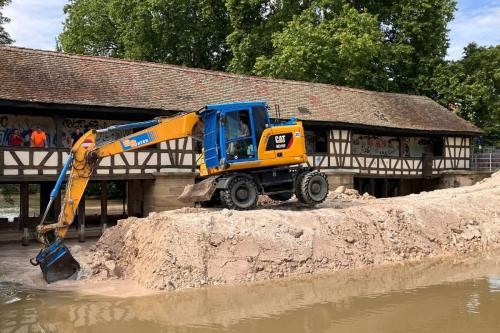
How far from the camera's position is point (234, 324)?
8547 mm

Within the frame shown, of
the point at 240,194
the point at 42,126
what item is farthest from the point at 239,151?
the point at 42,126

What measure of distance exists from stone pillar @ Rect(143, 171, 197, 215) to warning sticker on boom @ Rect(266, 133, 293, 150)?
5.82 meters

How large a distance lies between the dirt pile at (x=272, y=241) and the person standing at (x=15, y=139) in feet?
18.2

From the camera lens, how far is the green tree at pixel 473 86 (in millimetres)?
31805

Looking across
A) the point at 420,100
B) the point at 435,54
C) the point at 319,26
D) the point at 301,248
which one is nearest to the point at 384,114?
the point at 420,100

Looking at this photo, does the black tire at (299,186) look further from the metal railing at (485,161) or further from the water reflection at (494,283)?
the metal railing at (485,161)

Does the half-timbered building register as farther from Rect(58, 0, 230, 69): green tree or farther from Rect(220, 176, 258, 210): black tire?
Rect(58, 0, 230, 69): green tree

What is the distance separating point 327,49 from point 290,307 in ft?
71.7

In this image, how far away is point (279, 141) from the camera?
46.1 feet

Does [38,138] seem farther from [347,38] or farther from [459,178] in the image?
[459,178]

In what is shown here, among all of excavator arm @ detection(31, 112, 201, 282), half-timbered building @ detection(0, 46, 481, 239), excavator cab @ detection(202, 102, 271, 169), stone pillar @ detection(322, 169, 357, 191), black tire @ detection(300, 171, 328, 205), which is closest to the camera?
excavator arm @ detection(31, 112, 201, 282)

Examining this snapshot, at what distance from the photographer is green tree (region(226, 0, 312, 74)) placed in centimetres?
3306

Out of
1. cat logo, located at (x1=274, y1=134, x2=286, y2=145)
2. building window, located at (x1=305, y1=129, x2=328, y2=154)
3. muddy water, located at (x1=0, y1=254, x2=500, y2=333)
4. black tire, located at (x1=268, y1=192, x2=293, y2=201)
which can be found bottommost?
muddy water, located at (x1=0, y1=254, x2=500, y2=333)

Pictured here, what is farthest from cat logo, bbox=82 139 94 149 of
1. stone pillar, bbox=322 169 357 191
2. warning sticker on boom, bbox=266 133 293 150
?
stone pillar, bbox=322 169 357 191
